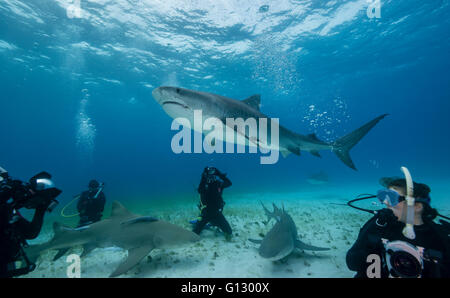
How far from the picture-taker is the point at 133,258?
3.72 meters

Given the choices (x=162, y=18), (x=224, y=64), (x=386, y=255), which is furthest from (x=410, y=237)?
(x=224, y=64)

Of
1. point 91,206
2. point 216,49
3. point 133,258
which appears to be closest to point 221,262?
point 133,258

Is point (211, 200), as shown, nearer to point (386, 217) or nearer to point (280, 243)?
point (280, 243)

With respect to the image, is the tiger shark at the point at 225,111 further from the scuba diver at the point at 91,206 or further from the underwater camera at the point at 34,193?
the scuba diver at the point at 91,206

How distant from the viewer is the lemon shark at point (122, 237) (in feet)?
13.6

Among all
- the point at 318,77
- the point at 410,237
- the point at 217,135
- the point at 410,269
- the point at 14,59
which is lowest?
the point at 410,269

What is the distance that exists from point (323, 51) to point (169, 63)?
18697 mm

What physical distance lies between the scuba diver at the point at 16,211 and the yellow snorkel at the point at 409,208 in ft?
16.1

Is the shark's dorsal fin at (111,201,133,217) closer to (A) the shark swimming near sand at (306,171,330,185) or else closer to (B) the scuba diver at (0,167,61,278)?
(B) the scuba diver at (0,167,61,278)

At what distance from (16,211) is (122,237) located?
189 cm

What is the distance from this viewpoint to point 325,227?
741 cm

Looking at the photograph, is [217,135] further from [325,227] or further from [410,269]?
[325,227]
